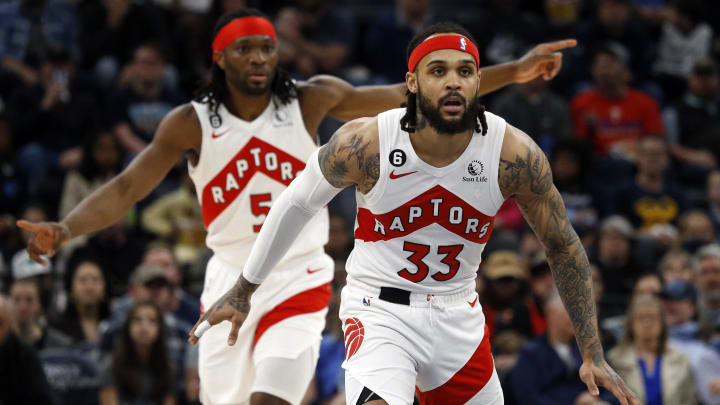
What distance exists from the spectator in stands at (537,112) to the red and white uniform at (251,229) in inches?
255

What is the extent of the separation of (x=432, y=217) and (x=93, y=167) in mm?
7306

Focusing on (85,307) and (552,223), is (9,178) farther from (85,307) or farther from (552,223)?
(552,223)

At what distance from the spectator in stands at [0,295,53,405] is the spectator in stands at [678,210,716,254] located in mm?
6720

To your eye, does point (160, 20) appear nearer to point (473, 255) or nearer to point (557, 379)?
point (557, 379)

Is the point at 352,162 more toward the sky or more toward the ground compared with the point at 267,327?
more toward the sky

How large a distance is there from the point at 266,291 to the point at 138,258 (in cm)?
523

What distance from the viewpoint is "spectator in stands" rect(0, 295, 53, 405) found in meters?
8.41

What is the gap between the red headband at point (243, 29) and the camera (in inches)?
254

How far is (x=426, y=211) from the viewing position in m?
5.11

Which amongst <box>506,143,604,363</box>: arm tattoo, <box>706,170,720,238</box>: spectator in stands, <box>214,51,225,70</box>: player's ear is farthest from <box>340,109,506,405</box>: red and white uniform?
<box>706,170,720,238</box>: spectator in stands

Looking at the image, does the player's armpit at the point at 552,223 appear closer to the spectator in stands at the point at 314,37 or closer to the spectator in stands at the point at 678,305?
the spectator in stands at the point at 678,305

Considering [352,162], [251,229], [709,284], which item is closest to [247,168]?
[251,229]

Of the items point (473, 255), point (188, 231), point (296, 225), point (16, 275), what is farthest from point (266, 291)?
point (188, 231)

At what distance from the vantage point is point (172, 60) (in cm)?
1348
